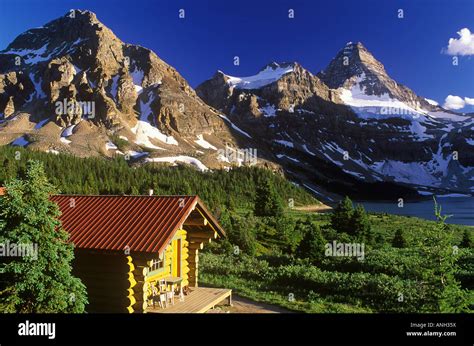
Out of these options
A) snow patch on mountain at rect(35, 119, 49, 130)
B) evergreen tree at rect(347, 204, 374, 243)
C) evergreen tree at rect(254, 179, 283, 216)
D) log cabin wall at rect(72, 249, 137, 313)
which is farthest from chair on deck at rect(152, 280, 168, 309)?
snow patch on mountain at rect(35, 119, 49, 130)

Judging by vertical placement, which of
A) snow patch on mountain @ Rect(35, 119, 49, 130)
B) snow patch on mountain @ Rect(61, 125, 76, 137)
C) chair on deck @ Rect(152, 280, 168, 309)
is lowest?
chair on deck @ Rect(152, 280, 168, 309)

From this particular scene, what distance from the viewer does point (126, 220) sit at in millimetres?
13219

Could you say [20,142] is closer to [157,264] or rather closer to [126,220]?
[157,264]

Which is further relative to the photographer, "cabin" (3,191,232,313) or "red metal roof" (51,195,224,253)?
"cabin" (3,191,232,313)

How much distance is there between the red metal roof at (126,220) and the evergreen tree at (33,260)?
167 centimetres

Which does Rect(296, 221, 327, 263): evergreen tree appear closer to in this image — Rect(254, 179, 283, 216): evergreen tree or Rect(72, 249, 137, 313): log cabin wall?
Rect(72, 249, 137, 313): log cabin wall

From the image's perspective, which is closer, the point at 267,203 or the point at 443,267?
the point at 443,267

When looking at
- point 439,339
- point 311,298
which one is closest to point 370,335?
point 439,339

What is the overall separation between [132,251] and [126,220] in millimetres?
1671

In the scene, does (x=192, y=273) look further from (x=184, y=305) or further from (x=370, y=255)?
(x=370, y=255)

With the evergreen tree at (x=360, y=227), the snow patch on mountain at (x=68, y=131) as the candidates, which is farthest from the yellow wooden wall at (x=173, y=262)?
the snow patch on mountain at (x=68, y=131)

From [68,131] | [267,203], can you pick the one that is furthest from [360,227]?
[68,131]

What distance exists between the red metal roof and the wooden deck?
2.42m

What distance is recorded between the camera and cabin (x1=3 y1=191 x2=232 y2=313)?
482 inches
